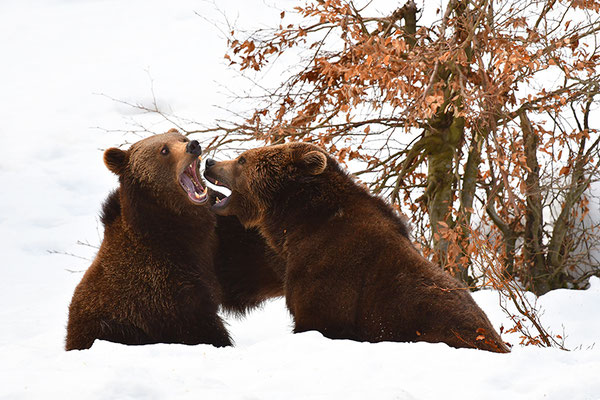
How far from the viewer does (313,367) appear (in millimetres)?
4055

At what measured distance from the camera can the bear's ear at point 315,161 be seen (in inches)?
214

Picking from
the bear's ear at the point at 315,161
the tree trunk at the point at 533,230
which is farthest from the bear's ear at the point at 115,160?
the tree trunk at the point at 533,230

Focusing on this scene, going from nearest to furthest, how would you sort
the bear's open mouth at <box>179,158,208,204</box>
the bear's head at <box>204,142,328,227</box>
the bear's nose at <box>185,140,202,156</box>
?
the bear's nose at <box>185,140,202,156</box> < the bear's open mouth at <box>179,158,208,204</box> < the bear's head at <box>204,142,328,227</box>

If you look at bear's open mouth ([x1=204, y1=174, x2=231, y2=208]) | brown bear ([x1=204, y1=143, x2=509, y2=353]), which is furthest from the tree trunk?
bear's open mouth ([x1=204, y1=174, x2=231, y2=208])

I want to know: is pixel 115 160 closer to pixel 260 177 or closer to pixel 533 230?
pixel 260 177

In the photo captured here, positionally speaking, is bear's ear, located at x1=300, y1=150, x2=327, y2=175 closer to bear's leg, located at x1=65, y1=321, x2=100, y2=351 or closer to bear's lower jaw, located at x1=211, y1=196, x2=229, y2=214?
bear's lower jaw, located at x1=211, y1=196, x2=229, y2=214

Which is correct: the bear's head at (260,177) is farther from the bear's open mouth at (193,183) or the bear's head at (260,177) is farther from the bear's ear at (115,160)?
the bear's ear at (115,160)

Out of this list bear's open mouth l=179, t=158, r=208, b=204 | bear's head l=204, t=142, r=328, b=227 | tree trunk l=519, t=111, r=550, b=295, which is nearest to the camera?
bear's open mouth l=179, t=158, r=208, b=204

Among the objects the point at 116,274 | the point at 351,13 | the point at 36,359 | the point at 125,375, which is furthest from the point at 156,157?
the point at 351,13

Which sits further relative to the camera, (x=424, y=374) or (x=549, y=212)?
(x=549, y=212)

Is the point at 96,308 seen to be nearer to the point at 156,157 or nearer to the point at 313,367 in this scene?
the point at 156,157

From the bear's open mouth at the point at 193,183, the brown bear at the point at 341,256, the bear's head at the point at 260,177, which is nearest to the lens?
the brown bear at the point at 341,256

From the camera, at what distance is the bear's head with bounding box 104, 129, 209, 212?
537 cm

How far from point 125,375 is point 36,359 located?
81 centimetres
